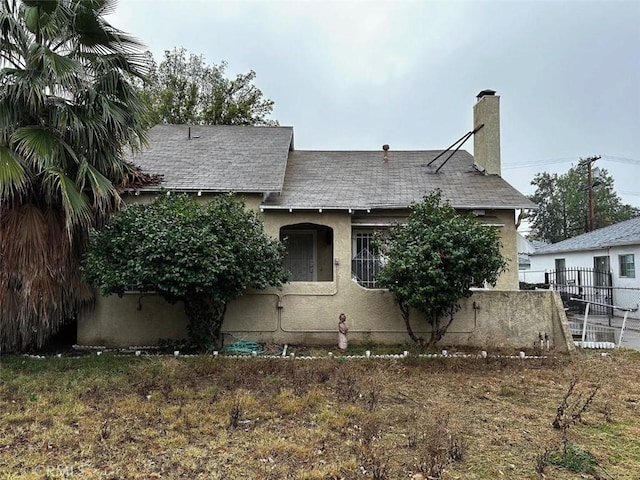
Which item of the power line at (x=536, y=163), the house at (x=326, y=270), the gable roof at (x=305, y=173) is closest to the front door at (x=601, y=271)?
the gable roof at (x=305, y=173)

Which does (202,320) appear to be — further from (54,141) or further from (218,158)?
(218,158)

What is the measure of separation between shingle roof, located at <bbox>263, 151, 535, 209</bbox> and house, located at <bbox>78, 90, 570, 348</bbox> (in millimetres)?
49

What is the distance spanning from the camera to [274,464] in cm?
408

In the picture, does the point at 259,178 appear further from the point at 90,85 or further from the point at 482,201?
the point at 482,201

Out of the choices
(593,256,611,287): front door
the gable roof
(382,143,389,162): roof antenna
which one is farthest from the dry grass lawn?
(593,256,611,287): front door

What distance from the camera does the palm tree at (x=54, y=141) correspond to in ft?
24.2

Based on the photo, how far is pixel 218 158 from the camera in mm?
12133

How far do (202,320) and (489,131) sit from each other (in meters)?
9.75

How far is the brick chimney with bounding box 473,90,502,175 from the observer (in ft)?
39.9

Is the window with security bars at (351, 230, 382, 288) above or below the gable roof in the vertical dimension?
below

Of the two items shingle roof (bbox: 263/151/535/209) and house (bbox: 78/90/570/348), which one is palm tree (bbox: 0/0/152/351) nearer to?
house (bbox: 78/90/570/348)

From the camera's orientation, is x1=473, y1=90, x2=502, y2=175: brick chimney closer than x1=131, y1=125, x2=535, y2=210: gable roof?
No

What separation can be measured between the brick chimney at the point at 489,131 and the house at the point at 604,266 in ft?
20.5

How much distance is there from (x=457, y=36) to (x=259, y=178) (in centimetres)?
888
